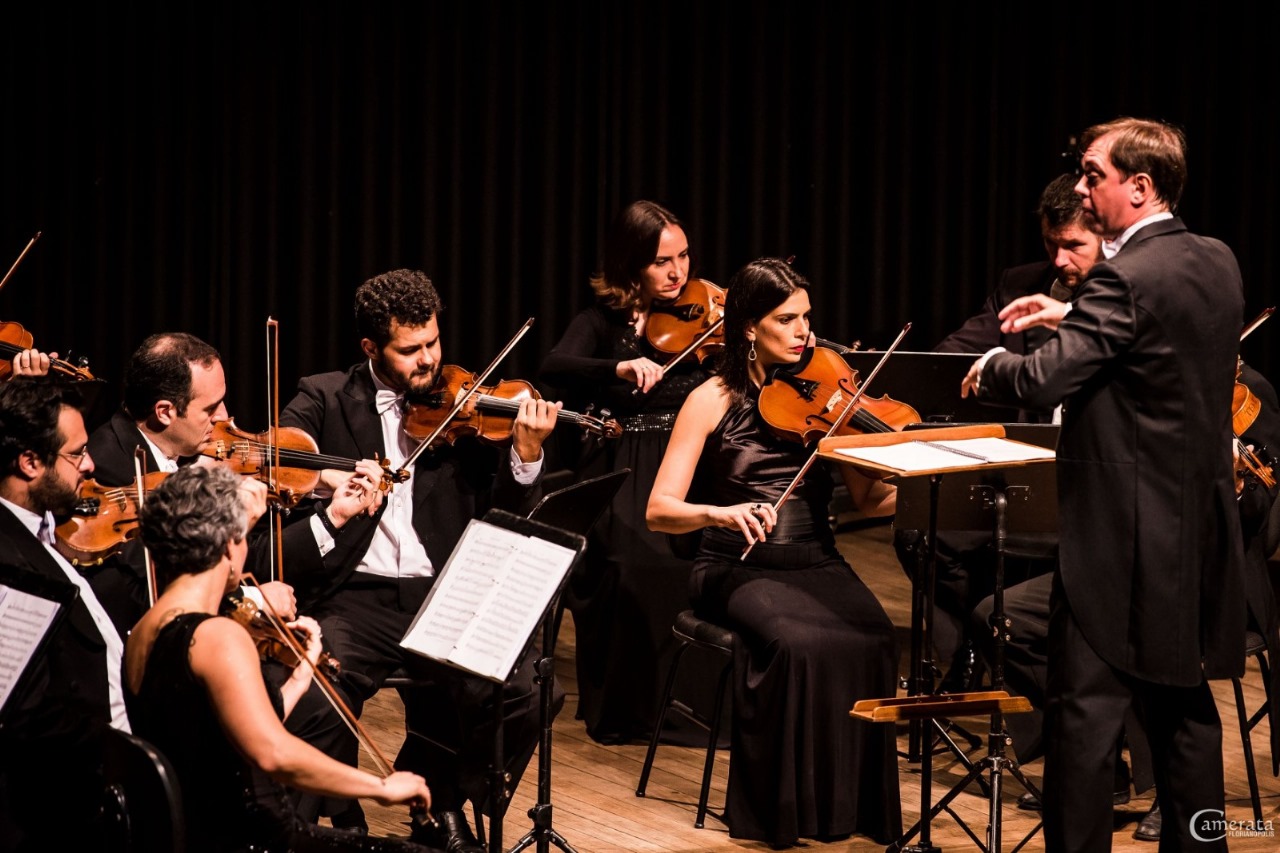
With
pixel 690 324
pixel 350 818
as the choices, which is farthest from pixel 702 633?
pixel 690 324

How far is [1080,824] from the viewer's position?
107 inches

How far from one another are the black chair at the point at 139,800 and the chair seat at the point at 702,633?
164cm

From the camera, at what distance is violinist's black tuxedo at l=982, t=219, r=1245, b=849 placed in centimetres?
264

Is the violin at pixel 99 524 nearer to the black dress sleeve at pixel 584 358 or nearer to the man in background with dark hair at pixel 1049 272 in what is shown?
the black dress sleeve at pixel 584 358

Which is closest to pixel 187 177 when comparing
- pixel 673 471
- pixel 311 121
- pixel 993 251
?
pixel 311 121

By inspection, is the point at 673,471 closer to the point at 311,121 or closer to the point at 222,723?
the point at 222,723

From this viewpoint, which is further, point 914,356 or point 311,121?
point 311,121

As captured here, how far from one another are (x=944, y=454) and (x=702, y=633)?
972 mm

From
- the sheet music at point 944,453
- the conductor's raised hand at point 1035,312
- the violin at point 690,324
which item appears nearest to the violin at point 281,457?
the violin at point 690,324

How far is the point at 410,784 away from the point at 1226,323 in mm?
1613

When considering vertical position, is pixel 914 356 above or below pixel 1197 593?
above

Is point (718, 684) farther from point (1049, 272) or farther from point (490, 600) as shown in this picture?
point (1049, 272)

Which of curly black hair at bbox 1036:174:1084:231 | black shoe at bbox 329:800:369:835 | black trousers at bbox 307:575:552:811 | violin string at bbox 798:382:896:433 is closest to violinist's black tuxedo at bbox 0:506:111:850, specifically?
black trousers at bbox 307:575:552:811

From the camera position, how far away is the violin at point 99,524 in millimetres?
3115
